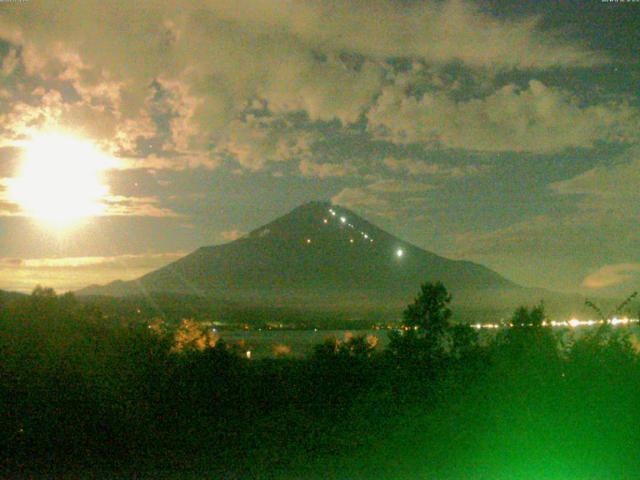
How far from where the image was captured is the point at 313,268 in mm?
120250

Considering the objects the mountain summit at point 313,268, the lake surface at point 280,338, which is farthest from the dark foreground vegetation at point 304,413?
the mountain summit at point 313,268

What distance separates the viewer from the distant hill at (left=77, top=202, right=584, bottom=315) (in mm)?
100250

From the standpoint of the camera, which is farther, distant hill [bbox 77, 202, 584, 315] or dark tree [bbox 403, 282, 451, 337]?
distant hill [bbox 77, 202, 584, 315]

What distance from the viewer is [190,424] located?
40.4ft

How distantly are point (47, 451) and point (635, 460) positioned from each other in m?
8.29

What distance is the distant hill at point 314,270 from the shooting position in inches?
3947

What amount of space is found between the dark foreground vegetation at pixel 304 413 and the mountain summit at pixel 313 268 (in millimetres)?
80248

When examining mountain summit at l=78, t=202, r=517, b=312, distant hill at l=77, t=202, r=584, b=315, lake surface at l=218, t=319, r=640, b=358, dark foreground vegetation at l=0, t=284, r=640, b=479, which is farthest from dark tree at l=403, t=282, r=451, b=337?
mountain summit at l=78, t=202, r=517, b=312

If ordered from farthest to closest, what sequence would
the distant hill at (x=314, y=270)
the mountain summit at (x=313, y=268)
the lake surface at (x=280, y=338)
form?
the mountain summit at (x=313, y=268) < the distant hill at (x=314, y=270) < the lake surface at (x=280, y=338)

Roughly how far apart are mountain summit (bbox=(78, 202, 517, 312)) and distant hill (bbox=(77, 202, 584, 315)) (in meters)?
0.14

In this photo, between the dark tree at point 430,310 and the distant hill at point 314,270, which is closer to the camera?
the dark tree at point 430,310

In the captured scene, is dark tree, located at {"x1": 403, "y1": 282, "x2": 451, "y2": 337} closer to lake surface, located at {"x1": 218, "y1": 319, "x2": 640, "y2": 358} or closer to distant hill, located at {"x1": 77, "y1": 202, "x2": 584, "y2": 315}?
lake surface, located at {"x1": 218, "y1": 319, "x2": 640, "y2": 358}

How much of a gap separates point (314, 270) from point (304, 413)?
347ft

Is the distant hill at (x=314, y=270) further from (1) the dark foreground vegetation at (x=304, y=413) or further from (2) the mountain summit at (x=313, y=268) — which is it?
(1) the dark foreground vegetation at (x=304, y=413)
